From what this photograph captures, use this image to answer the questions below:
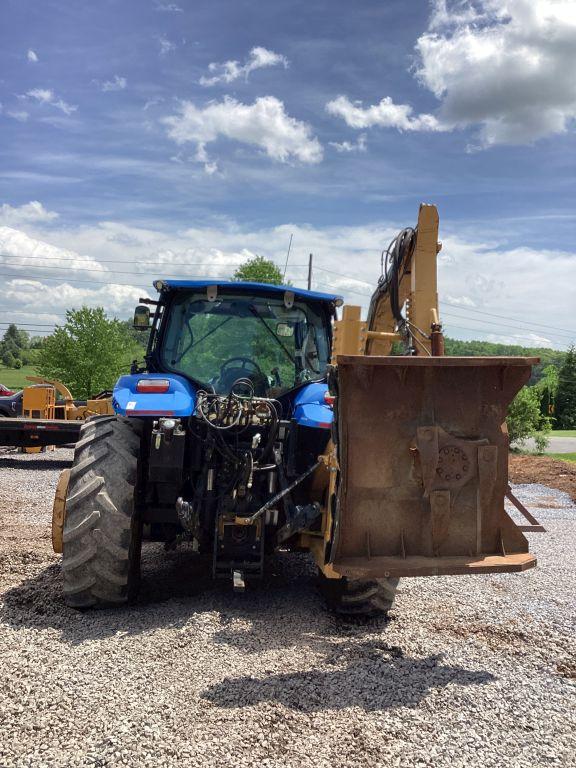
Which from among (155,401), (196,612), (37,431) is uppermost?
(155,401)

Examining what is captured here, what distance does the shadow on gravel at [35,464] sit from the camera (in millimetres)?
13555

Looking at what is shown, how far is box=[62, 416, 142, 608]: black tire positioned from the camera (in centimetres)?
423

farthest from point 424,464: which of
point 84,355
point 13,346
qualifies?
point 13,346

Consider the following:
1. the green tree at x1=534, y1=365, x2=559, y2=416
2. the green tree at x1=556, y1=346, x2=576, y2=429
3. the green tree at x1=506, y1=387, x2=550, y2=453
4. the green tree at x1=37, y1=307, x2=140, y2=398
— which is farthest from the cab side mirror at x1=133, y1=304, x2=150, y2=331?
the green tree at x1=556, y1=346, x2=576, y2=429

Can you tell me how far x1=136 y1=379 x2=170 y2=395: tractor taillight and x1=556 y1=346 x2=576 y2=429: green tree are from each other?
5437 centimetres

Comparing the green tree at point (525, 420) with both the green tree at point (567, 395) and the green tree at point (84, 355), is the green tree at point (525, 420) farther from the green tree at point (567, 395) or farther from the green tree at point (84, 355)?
the green tree at point (567, 395)

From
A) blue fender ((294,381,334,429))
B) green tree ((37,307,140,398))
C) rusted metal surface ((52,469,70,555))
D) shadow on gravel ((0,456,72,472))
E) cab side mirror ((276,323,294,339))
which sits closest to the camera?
rusted metal surface ((52,469,70,555))

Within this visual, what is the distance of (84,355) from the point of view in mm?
32125

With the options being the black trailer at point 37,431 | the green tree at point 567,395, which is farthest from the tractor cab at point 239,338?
the green tree at point 567,395

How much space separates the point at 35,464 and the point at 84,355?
18851mm

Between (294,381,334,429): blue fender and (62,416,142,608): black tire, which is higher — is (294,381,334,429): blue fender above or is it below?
above

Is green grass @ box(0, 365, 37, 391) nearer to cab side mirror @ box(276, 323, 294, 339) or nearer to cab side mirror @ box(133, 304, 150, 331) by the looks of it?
cab side mirror @ box(133, 304, 150, 331)

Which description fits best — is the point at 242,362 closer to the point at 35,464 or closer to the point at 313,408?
the point at 313,408

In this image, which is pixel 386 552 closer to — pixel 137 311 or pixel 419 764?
pixel 419 764
